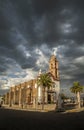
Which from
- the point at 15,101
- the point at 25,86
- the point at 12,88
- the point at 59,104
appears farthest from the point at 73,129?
the point at 12,88

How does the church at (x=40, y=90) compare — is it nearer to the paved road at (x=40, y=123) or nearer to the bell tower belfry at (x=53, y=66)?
the bell tower belfry at (x=53, y=66)

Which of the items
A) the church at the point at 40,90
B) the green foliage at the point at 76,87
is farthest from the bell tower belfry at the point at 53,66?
the green foliage at the point at 76,87

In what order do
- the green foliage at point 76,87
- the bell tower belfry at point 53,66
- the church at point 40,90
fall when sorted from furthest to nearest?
the bell tower belfry at point 53,66, the church at point 40,90, the green foliage at point 76,87

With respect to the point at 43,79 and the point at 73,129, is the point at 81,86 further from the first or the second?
the point at 73,129

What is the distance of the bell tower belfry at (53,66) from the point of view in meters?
97.6

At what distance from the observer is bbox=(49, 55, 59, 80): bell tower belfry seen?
9762cm

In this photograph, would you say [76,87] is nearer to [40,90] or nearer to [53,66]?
[40,90]

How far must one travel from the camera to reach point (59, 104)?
62594 mm

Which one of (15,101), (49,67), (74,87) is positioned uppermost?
(49,67)

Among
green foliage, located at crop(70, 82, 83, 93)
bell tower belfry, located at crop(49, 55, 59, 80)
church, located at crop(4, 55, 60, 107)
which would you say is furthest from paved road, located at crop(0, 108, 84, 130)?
bell tower belfry, located at crop(49, 55, 59, 80)

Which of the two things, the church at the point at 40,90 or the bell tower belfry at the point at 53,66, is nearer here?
the church at the point at 40,90

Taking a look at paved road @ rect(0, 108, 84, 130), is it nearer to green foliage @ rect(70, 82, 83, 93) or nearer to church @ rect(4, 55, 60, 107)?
green foliage @ rect(70, 82, 83, 93)

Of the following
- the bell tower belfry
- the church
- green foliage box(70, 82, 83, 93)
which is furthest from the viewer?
the bell tower belfry

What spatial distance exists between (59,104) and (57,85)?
3460cm
